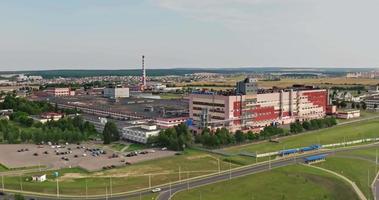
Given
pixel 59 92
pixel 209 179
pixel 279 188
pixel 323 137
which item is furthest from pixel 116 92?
pixel 279 188

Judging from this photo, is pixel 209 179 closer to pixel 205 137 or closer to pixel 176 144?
pixel 176 144

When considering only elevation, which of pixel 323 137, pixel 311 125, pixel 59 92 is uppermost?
pixel 59 92

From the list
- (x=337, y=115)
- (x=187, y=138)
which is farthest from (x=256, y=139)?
(x=337, y=115)

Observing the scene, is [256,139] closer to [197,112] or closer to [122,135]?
[197,112]

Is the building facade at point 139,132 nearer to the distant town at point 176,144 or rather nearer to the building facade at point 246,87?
the distant town at point 176,144

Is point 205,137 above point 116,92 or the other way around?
Result: the other way around

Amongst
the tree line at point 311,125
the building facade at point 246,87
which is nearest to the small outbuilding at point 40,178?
the building facade at point 246,87

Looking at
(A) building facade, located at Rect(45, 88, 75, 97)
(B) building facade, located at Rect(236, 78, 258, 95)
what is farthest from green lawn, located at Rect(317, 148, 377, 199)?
(A) building facade, located at Rect(45, 88, 75, 97)

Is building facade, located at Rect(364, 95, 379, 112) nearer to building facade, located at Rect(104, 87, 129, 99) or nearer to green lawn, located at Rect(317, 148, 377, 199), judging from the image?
green lawn, located at Rect(317, 148, 377, 199)
